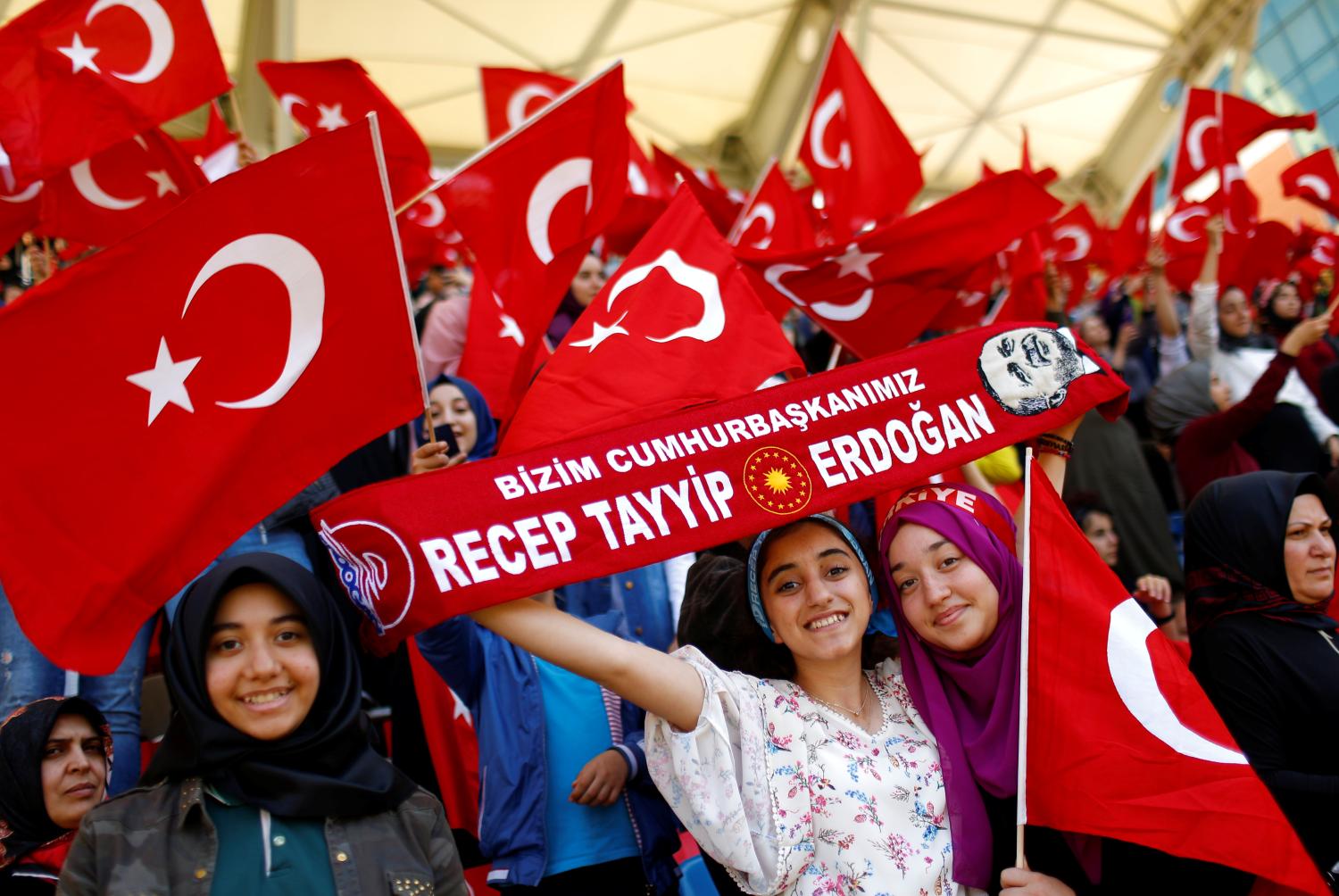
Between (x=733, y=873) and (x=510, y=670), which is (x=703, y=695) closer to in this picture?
(x=733, y=873)

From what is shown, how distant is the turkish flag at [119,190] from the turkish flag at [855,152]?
2.85 metres

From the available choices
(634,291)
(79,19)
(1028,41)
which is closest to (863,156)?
(634,291)

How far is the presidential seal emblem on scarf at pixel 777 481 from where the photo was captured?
233 cm

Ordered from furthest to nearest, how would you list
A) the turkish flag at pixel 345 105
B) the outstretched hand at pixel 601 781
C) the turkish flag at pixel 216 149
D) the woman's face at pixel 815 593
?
the turkish flag at pixel 216 149, the turkish flag at pixel 345 105, the outstretched hand at pixel 601 781, the woman's face at pixel 815 593

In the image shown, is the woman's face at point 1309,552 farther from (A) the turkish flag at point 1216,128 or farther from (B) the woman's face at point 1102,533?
(A) the turkish flag at point 1216,128

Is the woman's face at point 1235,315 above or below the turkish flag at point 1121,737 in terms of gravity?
Answer: above

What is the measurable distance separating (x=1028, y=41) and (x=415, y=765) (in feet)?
51.3

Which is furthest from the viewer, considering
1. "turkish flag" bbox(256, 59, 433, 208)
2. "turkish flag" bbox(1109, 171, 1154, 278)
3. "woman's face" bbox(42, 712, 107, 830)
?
"turkish flag" bbox(1109, 171, 1154, 278)

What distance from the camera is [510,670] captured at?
292cm

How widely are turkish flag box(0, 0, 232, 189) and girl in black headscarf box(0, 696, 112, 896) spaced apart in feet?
6.68

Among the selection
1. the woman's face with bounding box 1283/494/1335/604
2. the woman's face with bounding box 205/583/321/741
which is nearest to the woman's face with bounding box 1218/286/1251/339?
the woman's face with bounding box 1283/494/1335/604

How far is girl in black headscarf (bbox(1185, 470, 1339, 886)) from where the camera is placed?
102 inches

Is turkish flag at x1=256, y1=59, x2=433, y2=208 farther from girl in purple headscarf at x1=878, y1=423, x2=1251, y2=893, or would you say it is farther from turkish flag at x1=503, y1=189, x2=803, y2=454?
girl in purple headscarf at x1=878, y1=423, x2=1251, y2=893

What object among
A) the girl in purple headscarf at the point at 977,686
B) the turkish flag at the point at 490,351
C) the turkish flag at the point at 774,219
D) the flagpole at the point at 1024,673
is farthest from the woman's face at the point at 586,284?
the flagpole at the point at 1024,673
